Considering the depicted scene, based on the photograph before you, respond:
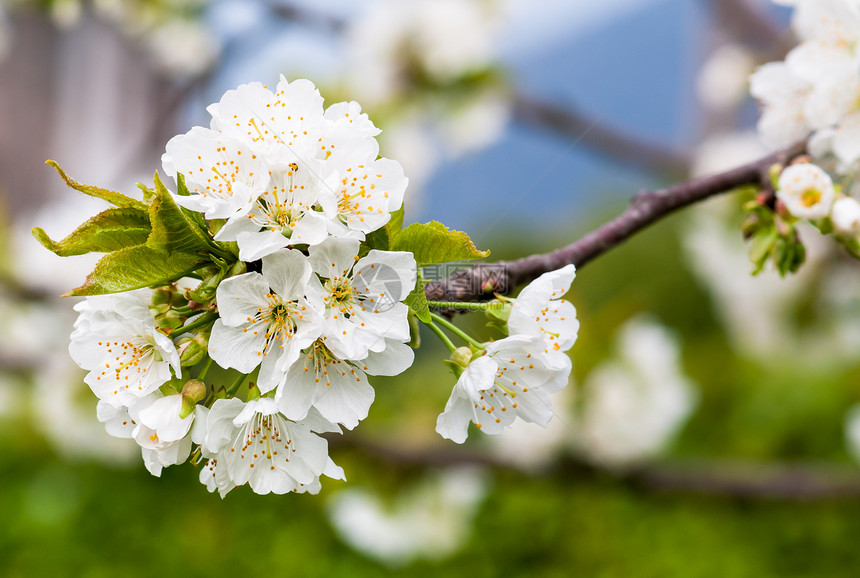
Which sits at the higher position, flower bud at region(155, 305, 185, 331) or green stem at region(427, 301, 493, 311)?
green stem at region(427, 301, 493, 311)

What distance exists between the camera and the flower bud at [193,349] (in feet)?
1.48

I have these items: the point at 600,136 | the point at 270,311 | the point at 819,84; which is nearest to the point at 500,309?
the point at 270,311

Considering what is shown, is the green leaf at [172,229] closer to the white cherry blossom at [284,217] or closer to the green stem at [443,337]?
the white cherry blossom at [284,217]

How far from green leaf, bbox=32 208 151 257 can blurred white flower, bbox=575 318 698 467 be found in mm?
1468

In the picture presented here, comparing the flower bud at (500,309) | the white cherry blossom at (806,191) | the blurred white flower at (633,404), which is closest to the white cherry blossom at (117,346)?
the flower bud at (500,309)

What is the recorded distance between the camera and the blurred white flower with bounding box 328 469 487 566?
1825mm

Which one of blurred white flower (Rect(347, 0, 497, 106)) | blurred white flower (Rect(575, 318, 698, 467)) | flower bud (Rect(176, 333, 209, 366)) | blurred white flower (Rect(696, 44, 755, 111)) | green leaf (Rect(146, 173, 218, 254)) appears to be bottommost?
flower bud (Rect(176, 333, 209, 366))

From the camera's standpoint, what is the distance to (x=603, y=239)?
61cm

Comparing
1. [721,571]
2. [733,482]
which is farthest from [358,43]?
[721,571]

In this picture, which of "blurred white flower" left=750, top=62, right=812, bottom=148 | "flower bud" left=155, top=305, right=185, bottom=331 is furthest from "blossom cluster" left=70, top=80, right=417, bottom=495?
"blurred white flower" left=750, top=62, right=812, bottom=148

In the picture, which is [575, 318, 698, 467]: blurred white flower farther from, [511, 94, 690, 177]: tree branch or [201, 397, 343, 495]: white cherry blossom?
[201, 397, 343, 495]: white cherry blossom

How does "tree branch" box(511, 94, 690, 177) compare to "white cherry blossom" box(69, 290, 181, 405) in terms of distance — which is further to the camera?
"tree branch" box(511, 94, 690, 177)

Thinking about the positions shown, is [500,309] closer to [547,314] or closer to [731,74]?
[547,314]

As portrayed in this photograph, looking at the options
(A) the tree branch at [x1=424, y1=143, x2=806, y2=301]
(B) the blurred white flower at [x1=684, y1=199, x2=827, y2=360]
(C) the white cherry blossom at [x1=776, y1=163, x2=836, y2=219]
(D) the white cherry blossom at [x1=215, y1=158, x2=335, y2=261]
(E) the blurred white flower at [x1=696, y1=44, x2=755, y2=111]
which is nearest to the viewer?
(D) the white cherry blossom at [x1=215, y1=158, x2=335, y2=261]
